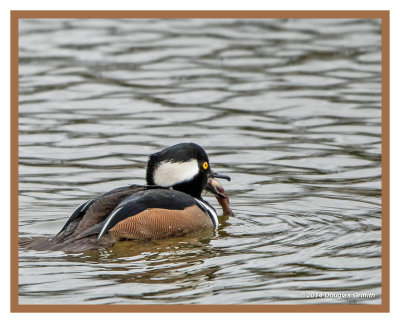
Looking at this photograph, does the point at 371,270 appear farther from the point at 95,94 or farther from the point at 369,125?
Answer: the point at 95,94

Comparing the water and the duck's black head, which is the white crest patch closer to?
the duck's black head

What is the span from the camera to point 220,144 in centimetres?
1490

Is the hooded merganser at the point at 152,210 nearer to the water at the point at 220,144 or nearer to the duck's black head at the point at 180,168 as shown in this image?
the duck's black head at the point at 180,168

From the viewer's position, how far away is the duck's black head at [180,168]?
11.3 m

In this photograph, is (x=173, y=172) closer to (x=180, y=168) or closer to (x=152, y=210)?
(x=180, y=168)

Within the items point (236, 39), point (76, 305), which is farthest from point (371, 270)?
point (236, 39)

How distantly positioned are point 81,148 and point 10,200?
5.76 m

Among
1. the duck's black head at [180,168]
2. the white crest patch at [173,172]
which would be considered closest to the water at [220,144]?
the duck's black head at [180,168]

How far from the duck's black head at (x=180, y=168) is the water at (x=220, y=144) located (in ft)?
1.89

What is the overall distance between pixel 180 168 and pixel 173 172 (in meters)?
0.09

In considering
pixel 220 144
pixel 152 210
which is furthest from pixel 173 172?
pixel 220 144

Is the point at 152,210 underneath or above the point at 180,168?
underneath

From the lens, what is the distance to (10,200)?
29.4ft

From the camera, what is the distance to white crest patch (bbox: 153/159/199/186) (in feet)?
37.1
